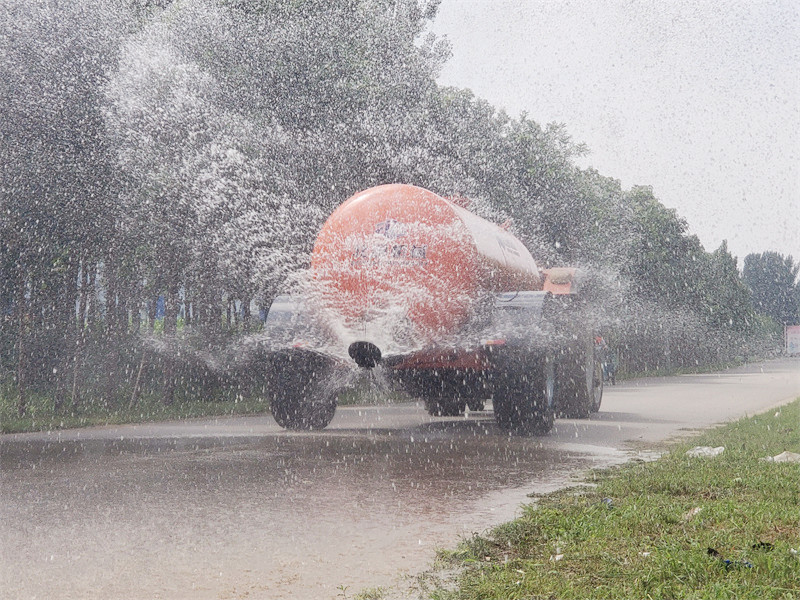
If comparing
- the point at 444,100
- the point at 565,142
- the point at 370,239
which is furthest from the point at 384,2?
the point at 565,142

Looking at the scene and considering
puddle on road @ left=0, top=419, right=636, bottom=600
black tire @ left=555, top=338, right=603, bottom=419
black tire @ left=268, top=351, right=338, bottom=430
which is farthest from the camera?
black tire @ left=555, top=338, right=603, bottom=419

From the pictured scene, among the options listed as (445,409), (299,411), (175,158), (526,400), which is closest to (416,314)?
(526,400)

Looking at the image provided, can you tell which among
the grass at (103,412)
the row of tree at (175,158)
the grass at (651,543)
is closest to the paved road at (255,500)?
the grass at (651,543)

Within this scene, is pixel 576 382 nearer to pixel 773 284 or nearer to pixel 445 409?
pixel 445 409

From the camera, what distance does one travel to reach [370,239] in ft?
31.4

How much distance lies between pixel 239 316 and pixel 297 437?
963 cm

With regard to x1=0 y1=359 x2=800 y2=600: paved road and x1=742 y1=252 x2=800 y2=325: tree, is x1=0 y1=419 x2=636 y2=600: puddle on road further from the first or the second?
x1=742 y1=252 x2=800 y2=325: tree

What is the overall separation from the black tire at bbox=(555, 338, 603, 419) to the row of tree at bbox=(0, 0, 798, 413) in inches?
97.8

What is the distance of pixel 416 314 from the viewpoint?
938 cm

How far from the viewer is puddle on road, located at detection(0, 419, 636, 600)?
4164 mm

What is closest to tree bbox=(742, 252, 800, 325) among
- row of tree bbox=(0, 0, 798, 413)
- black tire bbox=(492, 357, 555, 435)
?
row of tree bbox=(0, 0, 798, 413)

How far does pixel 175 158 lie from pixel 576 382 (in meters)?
7.09

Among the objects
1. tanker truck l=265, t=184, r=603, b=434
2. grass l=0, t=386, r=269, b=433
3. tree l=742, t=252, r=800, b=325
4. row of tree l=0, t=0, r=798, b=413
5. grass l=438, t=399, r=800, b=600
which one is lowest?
grass l=438, t=399, r=800, b=600

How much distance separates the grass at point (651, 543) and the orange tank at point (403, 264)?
303 cm
